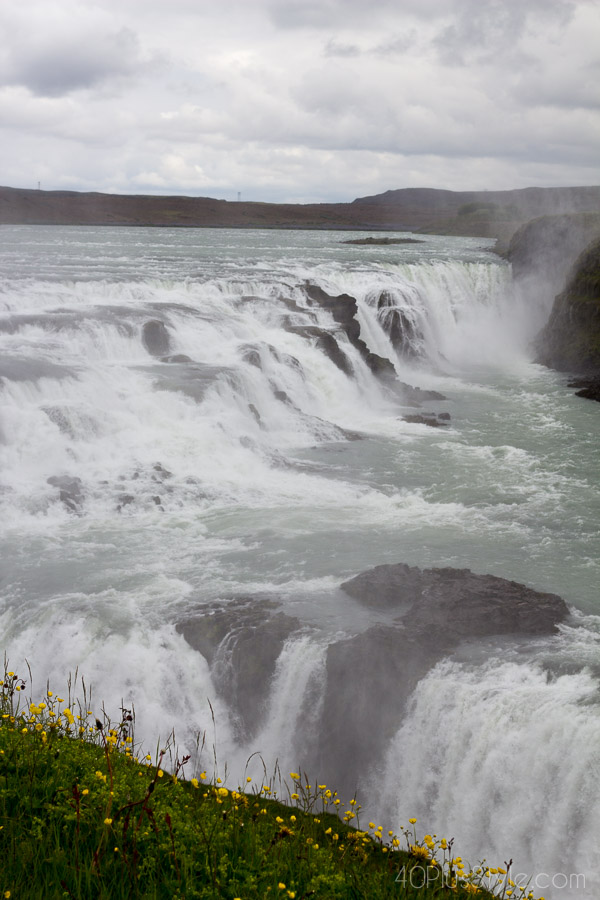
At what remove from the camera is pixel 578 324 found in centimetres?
3234

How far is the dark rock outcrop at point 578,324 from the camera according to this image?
103 feet

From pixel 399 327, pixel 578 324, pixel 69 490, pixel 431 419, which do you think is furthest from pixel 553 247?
pixel 69 490

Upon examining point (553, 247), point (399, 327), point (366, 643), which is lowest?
point (366, 643)

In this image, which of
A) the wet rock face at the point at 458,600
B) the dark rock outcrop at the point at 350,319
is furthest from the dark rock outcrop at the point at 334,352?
the wet rock face at the point at 458,600

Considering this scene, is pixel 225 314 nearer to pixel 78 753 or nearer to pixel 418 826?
pixel 418 826

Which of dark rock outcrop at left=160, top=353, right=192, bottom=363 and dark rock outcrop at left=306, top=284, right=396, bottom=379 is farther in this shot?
dark rock outcrop at left=306, top=284, right=396, bottom=379

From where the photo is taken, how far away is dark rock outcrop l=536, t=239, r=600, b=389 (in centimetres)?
3135

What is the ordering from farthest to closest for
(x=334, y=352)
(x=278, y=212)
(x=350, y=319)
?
(x=278, y=212)
(x=350, y=319)
(x=334, y=352)

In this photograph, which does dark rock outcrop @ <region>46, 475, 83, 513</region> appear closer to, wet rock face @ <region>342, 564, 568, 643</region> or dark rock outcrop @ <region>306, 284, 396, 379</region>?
wet rock face @ <region>342, 564, 568, 643</region>

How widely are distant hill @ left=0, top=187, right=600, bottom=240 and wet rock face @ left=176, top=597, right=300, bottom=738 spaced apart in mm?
65258

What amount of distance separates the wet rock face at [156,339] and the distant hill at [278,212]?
54.4 metres

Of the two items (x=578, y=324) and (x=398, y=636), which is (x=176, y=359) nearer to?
(x=398, y=636)

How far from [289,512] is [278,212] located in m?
95.8

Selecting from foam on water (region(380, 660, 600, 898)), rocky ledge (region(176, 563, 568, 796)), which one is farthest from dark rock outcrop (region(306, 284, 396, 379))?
foam on water (region(380, 660, 600, 898))
